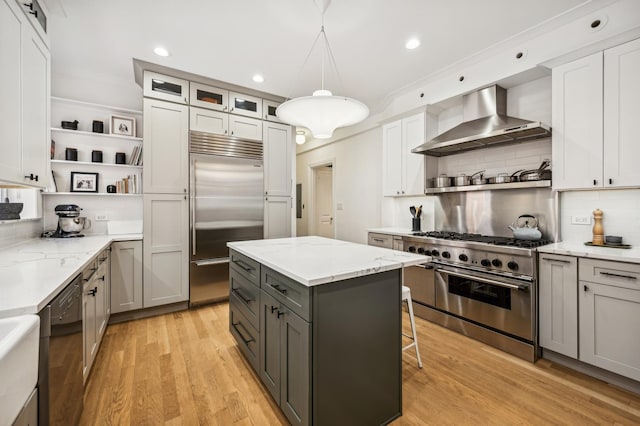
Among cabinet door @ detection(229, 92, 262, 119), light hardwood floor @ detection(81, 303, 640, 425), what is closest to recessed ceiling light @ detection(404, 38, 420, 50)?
cabinet door @ detection(229, 92, 262, 119)

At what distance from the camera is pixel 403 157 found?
3.77 meters

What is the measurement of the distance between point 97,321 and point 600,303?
3.90 m

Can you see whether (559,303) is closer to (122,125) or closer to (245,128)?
(245,128)

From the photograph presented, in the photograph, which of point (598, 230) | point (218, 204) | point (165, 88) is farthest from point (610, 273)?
point (165, 88)

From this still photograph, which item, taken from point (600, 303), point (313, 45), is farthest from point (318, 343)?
point (313, 45)

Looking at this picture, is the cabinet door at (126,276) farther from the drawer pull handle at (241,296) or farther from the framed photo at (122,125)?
the drawer pull handle at (241,296)

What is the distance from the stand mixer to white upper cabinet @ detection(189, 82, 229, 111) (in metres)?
1.81

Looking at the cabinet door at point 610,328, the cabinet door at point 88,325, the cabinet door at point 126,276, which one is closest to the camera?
the cabinet door at point 88,325

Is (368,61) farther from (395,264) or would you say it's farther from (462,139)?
(395,264)

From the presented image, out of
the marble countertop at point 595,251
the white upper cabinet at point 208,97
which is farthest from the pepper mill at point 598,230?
the white upper cabinet at point 208,97

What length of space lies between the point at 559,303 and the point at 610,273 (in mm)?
415

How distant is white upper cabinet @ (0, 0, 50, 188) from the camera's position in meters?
1.55

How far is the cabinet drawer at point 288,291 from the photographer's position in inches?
52.9

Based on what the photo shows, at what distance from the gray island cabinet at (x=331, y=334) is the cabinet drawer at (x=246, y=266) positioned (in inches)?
1.4
